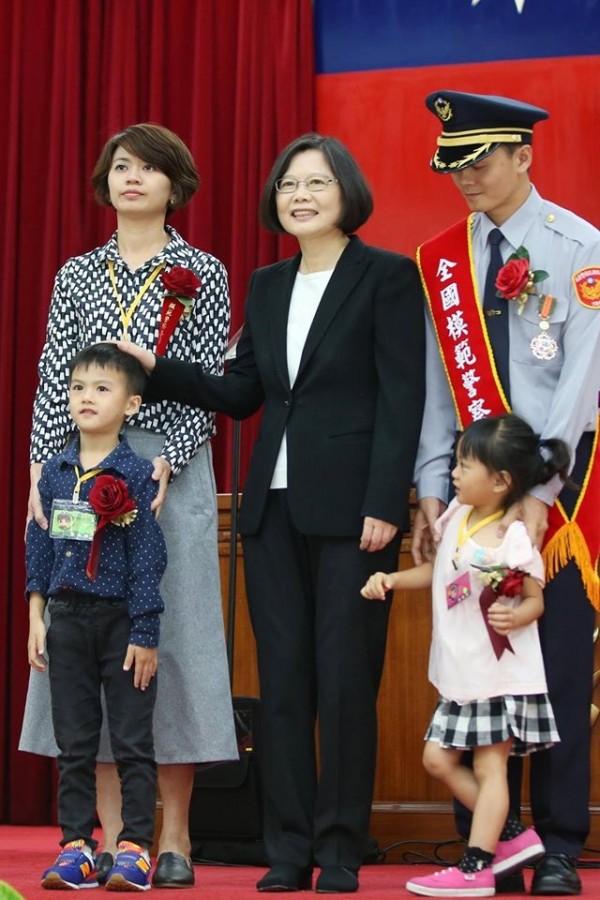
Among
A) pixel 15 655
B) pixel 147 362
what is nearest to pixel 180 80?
pixel 15 655

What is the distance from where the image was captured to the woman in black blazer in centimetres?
259

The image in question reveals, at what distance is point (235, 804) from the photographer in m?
3.24

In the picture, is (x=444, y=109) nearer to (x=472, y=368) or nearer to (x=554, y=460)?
(x=472, y=368)

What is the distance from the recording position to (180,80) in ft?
16.7

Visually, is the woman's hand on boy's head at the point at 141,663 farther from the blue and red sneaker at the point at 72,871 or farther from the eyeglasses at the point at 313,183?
the eyeglasses at the point at 313,183

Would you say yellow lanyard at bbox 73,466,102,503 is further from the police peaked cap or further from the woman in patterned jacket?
the police peaked cap

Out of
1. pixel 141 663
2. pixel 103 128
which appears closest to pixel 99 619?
pixel 141 663

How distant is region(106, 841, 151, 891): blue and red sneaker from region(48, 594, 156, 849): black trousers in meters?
0.06

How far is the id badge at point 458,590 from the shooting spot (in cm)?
256

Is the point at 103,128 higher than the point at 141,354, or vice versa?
the point at 103,128

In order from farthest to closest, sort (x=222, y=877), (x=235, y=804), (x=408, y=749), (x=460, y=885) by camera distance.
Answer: (x=408, y=749) < (x=235, y=804) < (x=222, y=877) < (x=460, y=885)

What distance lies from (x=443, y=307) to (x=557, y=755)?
2.71 feet

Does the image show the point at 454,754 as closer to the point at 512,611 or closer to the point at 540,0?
the point at 512,611

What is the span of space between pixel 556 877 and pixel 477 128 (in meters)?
1.31
